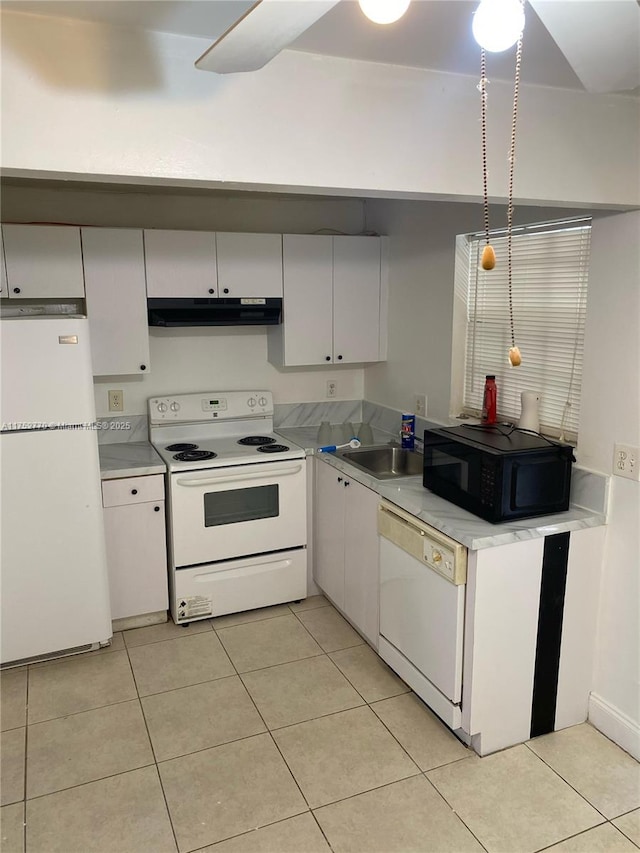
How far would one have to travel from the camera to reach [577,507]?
2506 millimetres

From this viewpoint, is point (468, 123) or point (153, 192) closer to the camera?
point (468, 123)

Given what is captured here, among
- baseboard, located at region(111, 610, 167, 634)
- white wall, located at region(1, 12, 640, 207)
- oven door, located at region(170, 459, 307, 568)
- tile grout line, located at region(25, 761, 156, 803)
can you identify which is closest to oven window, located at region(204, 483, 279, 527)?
oven door, located at region(170, 459, 307, 568)

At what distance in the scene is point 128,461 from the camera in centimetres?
322

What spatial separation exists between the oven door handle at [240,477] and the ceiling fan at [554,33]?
2044mm

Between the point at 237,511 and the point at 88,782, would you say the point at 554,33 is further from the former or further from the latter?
the point at 88,782

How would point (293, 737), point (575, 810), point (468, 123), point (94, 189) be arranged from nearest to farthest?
point (468, 123) → point (575, 810) → point (293, 737) → point (94, 189)

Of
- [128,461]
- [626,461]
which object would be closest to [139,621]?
[128,461]

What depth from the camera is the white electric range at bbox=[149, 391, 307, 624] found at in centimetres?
321

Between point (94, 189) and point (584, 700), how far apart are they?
3.37m

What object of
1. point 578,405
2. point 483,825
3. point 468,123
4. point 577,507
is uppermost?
point 468,123

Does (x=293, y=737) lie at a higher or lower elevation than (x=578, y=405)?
lower

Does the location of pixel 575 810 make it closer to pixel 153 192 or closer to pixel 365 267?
pixel 365 267

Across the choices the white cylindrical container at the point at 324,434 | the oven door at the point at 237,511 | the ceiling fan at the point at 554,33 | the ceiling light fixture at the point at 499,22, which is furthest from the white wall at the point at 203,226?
the ceiling light fixture at the point at 499,22

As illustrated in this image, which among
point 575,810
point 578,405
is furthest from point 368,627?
point 578,405
